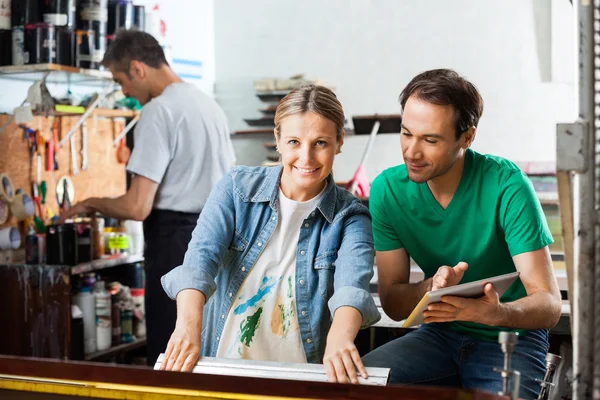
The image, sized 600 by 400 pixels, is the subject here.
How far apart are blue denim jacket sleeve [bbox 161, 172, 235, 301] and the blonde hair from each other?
216 millimetres

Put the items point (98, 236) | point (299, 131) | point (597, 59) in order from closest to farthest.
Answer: point (597, 59) < point (299, 131) < point (98, 236)

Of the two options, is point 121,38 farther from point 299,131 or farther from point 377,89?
point 377,89

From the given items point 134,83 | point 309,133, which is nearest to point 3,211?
point 134,83

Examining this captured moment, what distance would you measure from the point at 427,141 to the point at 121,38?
1770 millimetres

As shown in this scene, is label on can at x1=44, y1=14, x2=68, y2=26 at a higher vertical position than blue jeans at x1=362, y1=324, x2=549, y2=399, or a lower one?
higher

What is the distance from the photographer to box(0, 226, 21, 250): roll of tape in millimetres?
3381

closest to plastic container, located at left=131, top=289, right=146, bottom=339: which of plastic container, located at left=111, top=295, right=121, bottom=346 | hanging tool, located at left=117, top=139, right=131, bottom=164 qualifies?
plastic container, located at left=111, top=295, right=121, bottom=346

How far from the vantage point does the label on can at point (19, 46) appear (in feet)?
11.0

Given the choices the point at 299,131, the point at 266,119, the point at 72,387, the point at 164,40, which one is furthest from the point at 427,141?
the point at 266,119

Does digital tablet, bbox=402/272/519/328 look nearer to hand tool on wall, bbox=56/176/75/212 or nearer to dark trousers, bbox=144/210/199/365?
dark trousers, bbox=144/210/199/365

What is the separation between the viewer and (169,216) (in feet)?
10.3

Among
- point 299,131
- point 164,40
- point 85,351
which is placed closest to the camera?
point 299,131

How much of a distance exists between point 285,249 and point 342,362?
480 mm

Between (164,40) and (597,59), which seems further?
(164,40)
